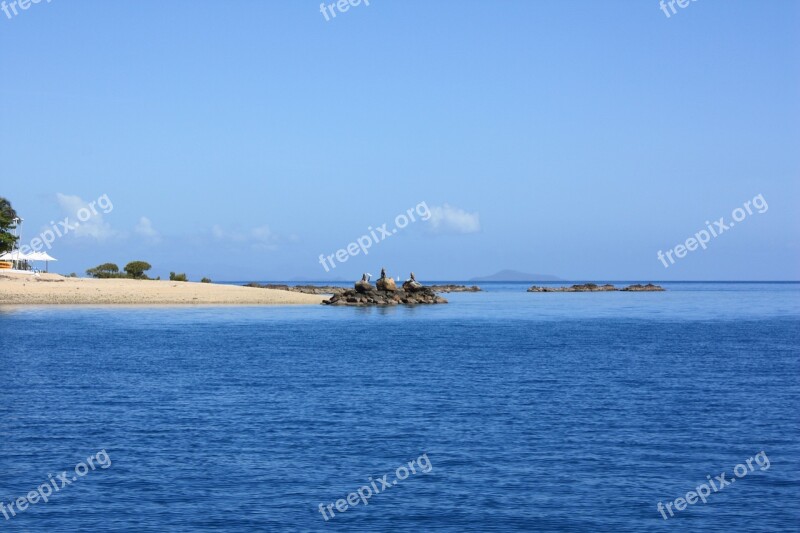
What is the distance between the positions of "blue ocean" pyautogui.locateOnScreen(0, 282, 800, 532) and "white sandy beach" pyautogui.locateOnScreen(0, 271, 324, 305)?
56105 millimetres

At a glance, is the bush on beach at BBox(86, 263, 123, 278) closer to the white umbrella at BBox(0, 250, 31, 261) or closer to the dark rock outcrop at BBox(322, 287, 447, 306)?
the white umbrella at BBox(0, 250, 31, 261)

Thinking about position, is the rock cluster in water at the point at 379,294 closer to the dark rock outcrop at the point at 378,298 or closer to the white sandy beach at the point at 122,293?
the dark rock outcrop at the point at 378,298

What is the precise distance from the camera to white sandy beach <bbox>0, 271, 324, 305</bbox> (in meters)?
113

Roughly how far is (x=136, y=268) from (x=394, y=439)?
144m

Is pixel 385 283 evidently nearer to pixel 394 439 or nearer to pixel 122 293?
pixel 122 293

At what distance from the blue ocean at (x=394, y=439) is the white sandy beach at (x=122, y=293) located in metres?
56.1

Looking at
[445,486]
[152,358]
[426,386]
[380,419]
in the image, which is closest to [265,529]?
[445,486]

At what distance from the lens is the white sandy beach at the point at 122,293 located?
113m

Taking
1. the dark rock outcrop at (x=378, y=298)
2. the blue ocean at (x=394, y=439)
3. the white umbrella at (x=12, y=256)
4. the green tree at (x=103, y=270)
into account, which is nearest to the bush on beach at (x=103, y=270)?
the green tree at (x=103, y=270)

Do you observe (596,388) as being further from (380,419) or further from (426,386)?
(380,419)

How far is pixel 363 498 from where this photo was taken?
22.0 metres

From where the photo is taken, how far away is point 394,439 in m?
28.3

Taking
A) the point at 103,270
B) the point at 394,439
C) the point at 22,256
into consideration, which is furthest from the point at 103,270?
the point at 394,439

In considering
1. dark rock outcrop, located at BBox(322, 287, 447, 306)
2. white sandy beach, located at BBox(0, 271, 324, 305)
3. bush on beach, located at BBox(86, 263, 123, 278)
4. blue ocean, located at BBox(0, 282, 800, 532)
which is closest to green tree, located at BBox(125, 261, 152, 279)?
bush on beach, located at BBox(86, 263, 123, 278)
